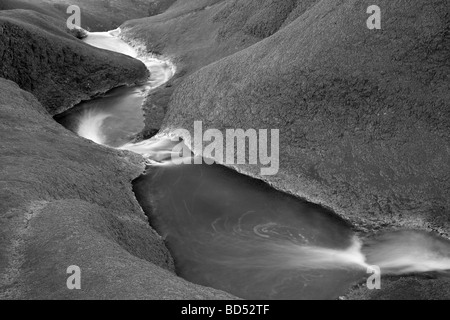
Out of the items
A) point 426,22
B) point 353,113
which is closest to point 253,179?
point 353,113

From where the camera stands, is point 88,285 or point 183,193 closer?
point 88,285

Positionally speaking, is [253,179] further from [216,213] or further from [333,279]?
[333,279]

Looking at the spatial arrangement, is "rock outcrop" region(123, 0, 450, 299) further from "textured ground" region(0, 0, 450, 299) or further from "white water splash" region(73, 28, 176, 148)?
"white water splash" region(73, 28, 176, 148)

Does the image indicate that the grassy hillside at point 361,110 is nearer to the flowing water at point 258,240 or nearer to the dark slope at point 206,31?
the flowing water at point 258,240

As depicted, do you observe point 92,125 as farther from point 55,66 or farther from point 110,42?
point 110,42

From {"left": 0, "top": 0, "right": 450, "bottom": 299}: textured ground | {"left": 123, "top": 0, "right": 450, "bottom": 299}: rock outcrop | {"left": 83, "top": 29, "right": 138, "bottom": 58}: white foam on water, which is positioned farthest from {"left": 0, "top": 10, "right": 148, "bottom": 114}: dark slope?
{"left": 83, "top": 29, "right": 138, "bottom": 58}: white foam on water

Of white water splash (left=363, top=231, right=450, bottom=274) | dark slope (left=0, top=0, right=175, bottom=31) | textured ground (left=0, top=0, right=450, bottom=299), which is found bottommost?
white water splash (left=363, top=231, right=450, bottom=274)

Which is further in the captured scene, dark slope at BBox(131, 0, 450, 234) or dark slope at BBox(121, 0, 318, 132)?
dark slope at BBox(121, 0, 318, 132)
